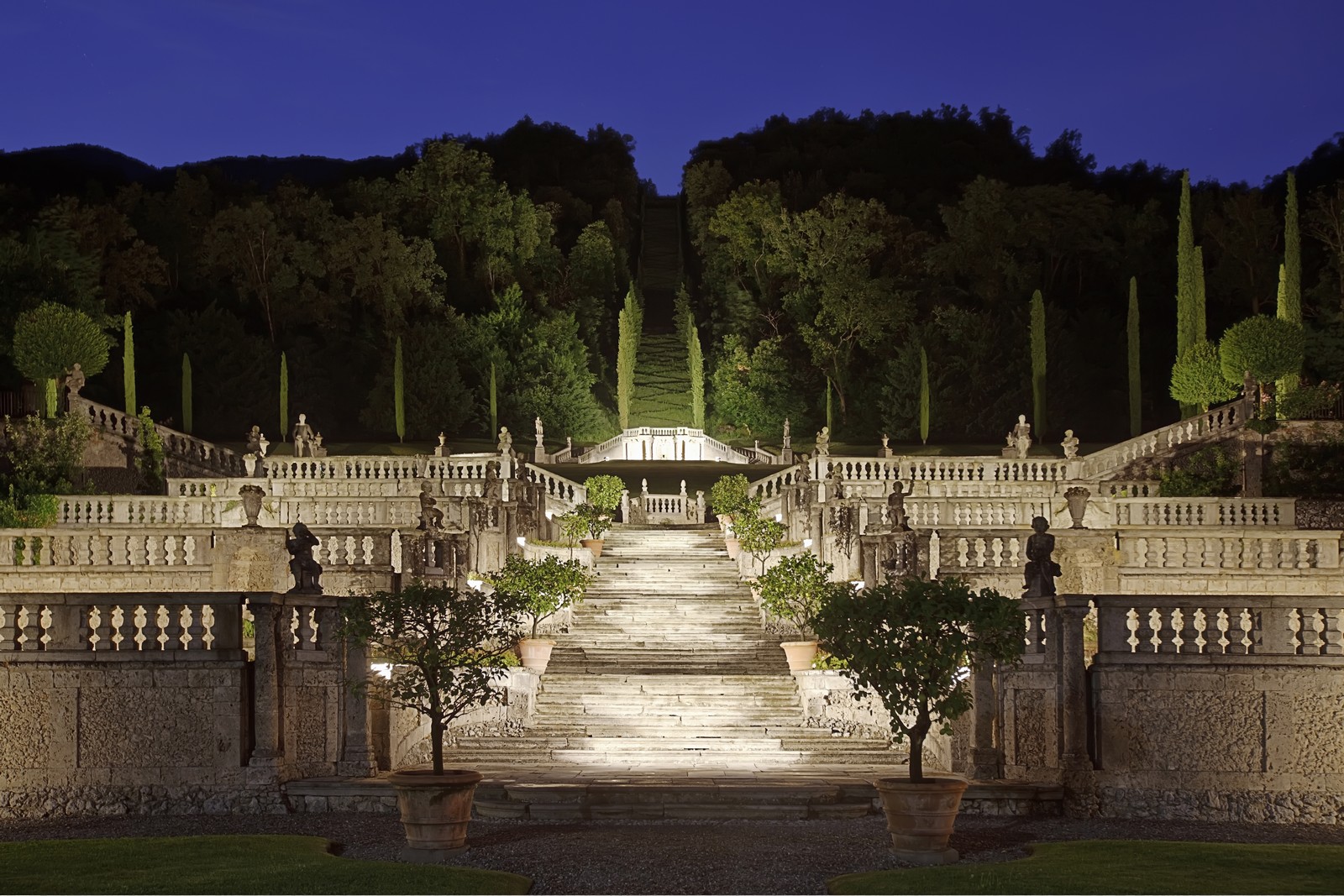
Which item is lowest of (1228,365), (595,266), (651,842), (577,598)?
(651,842)

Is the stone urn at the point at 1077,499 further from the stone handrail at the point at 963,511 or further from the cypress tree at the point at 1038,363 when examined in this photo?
the cypress tree at the point at 1038,363

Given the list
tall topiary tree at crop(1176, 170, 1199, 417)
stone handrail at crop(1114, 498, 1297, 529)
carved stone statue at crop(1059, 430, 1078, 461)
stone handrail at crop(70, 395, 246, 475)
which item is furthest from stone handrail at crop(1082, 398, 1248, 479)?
stone handrail at crop(70, 395, 246, 475)

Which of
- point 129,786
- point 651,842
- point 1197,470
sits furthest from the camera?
point 1197,470

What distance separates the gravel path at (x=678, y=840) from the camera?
1120 cm

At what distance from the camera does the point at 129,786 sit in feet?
45.6

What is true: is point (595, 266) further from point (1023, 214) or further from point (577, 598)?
point (577, 598)

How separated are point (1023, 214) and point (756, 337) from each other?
12.8 m

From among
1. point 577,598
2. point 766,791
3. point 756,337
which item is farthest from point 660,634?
point 756,337

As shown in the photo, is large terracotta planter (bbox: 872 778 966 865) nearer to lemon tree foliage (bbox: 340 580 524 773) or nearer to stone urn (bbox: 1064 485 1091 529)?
lemon tree foliage (bbox: 340 580 524 773)

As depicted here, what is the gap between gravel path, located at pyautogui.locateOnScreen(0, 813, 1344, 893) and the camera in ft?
36.8

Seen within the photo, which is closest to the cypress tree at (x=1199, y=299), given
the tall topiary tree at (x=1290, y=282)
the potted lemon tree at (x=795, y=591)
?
the tall topiary tree at (x=1290, y=282)

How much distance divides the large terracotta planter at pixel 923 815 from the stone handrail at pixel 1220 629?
3253mm

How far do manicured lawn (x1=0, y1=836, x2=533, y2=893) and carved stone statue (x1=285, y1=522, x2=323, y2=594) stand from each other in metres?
3.51

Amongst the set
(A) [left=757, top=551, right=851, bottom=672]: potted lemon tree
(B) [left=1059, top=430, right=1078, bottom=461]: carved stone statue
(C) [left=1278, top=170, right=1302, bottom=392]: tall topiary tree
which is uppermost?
(C) [left=1278, top=170, right=1302, bottom=392]: tall topiary tree
